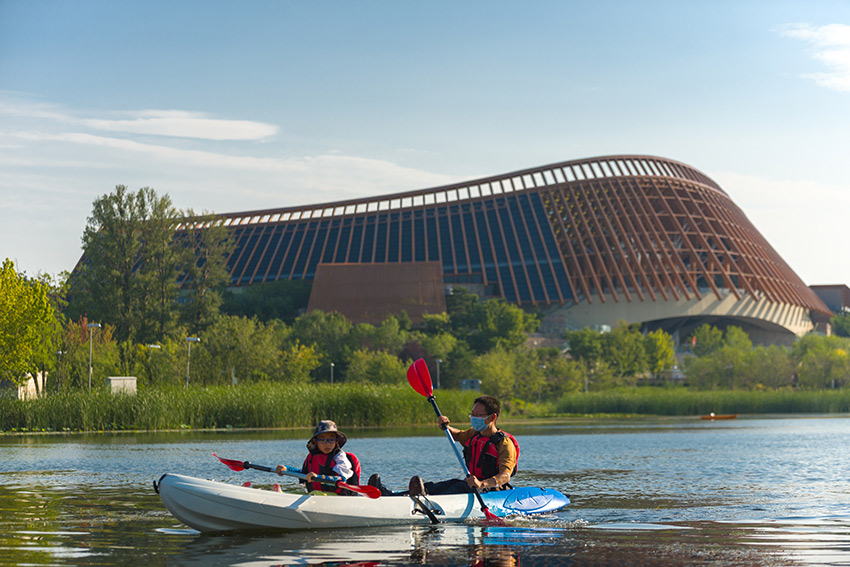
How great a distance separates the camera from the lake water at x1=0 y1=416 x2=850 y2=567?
12.2 metres

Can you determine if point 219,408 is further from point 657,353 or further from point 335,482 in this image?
point 657,353

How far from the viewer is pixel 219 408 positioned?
41344 millimetres

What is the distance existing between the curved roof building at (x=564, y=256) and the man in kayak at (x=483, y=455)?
83015 millimetres

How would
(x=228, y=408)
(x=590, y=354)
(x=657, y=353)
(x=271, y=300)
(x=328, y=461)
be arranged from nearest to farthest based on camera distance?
1. (x=328, y=461)
2. (x=228, y=408)
3. (x=590, y=354)
4. (x=657, y=353)
5. (x=271, y=300)

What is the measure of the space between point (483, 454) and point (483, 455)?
18 millimetres

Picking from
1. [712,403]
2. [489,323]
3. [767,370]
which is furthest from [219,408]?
[767,370]

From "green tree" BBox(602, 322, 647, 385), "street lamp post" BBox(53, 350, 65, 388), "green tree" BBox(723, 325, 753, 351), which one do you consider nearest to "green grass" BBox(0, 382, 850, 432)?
"street lamp post" BBox(53, 350, 65, 388)

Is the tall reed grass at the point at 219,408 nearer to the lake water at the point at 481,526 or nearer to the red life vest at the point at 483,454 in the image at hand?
the lake water at the point at 481,526

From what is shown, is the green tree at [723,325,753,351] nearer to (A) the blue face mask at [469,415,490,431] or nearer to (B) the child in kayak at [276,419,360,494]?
(A) the blue face mask at [469,415,490,431]

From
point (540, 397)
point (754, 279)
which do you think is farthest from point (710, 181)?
point (540, 397)

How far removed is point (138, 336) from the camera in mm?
63656

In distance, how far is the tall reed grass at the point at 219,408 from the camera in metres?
38.2

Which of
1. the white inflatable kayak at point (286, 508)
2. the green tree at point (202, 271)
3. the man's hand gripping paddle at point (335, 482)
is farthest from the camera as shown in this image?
the green tree at point (202, 271)

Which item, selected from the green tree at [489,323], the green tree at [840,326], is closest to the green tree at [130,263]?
the green tree at [489,323]
